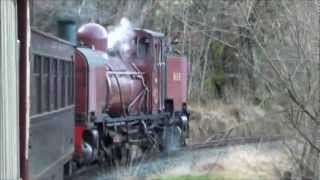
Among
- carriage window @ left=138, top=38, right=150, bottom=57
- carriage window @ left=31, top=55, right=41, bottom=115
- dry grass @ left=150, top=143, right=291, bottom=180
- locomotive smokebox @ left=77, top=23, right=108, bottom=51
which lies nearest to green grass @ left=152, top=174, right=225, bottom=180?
dry grass @ left=150, top=143, right=291, bottom=180

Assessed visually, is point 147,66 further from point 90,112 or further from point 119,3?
point 119,3

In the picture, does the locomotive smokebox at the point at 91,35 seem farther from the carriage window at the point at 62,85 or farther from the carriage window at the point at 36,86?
the carriage window at the point at 36,86

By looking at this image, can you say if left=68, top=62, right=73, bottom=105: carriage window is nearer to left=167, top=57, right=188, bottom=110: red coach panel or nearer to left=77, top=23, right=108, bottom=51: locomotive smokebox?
left=77, top=23, right=108, bottom=51: locomotive smokebox

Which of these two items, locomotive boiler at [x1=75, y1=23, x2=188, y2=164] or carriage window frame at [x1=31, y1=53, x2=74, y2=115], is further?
locomotive boiler at [x1=75, y1=23, x2=188, y2=164]

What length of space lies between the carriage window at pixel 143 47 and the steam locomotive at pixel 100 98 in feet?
0.09

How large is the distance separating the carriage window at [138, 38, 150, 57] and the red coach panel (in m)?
0.77

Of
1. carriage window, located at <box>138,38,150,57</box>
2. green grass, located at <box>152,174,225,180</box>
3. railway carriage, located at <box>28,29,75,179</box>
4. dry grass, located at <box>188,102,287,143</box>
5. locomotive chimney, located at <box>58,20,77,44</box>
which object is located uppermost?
locomotive chimney, located at <box>58,20,77,44</box>

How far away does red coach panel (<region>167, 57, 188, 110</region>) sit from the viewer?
19938 millimetres

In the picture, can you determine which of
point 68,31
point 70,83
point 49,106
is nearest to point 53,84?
point 49,106

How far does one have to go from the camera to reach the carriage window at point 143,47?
1909cm

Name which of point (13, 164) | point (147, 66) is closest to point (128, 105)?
point (147, 66)

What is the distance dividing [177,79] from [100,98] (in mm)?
4419

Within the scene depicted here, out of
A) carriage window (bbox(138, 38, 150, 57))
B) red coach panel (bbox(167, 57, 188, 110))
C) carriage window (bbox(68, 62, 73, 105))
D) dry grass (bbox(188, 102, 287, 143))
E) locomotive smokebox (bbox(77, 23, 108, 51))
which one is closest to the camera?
carriage window (bbox(68, 62, 73, 105))

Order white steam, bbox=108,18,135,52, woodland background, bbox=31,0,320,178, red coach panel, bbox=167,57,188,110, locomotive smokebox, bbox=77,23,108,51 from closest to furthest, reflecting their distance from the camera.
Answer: woodland background, bbox=31,0,320,178, locomotive smokebox, bbox=77,23,108,51, white steam, bbox=108,18,135,52, red coach panel, bbox=167,57,188,110
